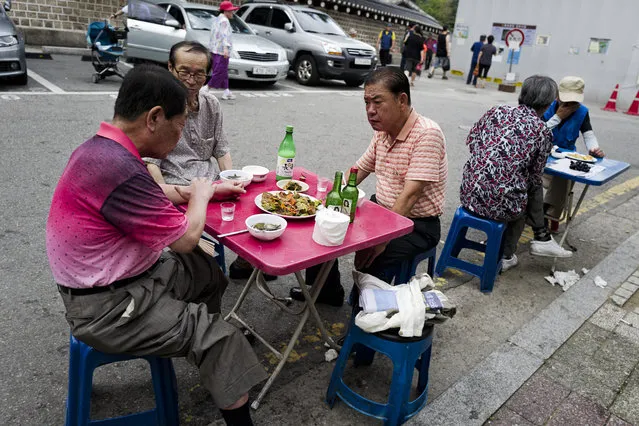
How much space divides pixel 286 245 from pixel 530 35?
18.4 metres

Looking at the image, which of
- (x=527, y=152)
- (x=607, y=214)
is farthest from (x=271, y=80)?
(x=527, y=152)

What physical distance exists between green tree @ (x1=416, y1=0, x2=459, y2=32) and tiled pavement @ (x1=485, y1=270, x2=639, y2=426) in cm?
5861

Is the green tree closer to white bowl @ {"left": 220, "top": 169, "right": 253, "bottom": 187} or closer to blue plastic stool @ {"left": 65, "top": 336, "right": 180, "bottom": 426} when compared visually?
white bowl @ {"left": 220, "top": 169, "right": 253, "bottom": 187}

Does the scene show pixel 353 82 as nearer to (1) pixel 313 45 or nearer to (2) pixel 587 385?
(1) pixel 313 45

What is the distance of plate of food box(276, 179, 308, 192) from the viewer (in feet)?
8.79

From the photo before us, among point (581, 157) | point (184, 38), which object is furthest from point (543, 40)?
point (581, 157)

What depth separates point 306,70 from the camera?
1167 cm

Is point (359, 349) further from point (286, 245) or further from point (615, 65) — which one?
point (615, 65)

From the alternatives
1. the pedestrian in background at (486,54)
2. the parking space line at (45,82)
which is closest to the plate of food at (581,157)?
the parking space line at (45,82)

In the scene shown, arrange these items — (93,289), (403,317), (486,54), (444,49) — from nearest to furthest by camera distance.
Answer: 1. (93,289)
2. (403,317)
3. (486,54)
4. (444,49)

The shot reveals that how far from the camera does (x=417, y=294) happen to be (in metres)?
2.18

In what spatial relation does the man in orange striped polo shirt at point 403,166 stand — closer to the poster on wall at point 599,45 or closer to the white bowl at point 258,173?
the white bowl at point 258,173

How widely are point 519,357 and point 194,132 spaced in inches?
93.8

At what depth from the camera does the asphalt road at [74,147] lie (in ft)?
7.58
